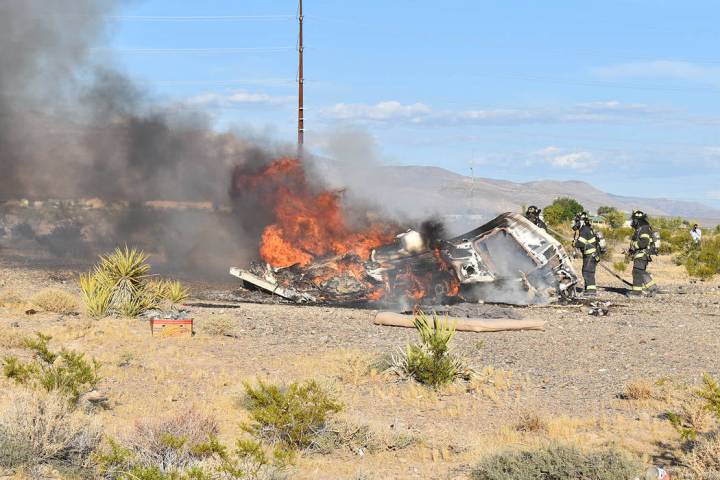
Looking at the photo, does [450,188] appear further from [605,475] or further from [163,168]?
[605,475]

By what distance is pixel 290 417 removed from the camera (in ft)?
28.5

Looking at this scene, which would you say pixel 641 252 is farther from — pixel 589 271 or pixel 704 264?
pixel 704 264

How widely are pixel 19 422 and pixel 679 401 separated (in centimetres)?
731

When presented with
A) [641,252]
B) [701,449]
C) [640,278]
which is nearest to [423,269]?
[641,252]

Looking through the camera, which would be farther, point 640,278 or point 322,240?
point 640,278

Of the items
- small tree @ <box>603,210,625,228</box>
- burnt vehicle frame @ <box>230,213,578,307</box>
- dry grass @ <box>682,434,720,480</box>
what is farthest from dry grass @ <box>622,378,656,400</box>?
small tree @ <box>603,210,625,228</box>

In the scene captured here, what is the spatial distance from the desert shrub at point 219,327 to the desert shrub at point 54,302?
10.9 feet

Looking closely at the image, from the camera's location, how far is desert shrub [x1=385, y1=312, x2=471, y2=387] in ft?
37.3

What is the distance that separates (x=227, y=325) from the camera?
1511 cm

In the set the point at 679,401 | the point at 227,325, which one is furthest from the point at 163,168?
the point at 679,401

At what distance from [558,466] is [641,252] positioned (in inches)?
602

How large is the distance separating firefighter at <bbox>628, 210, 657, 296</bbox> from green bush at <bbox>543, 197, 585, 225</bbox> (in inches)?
1068

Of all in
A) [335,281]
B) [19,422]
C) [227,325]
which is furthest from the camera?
[335,281]

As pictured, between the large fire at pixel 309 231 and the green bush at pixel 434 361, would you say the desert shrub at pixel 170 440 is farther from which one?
the large fire at pixel 309 231
